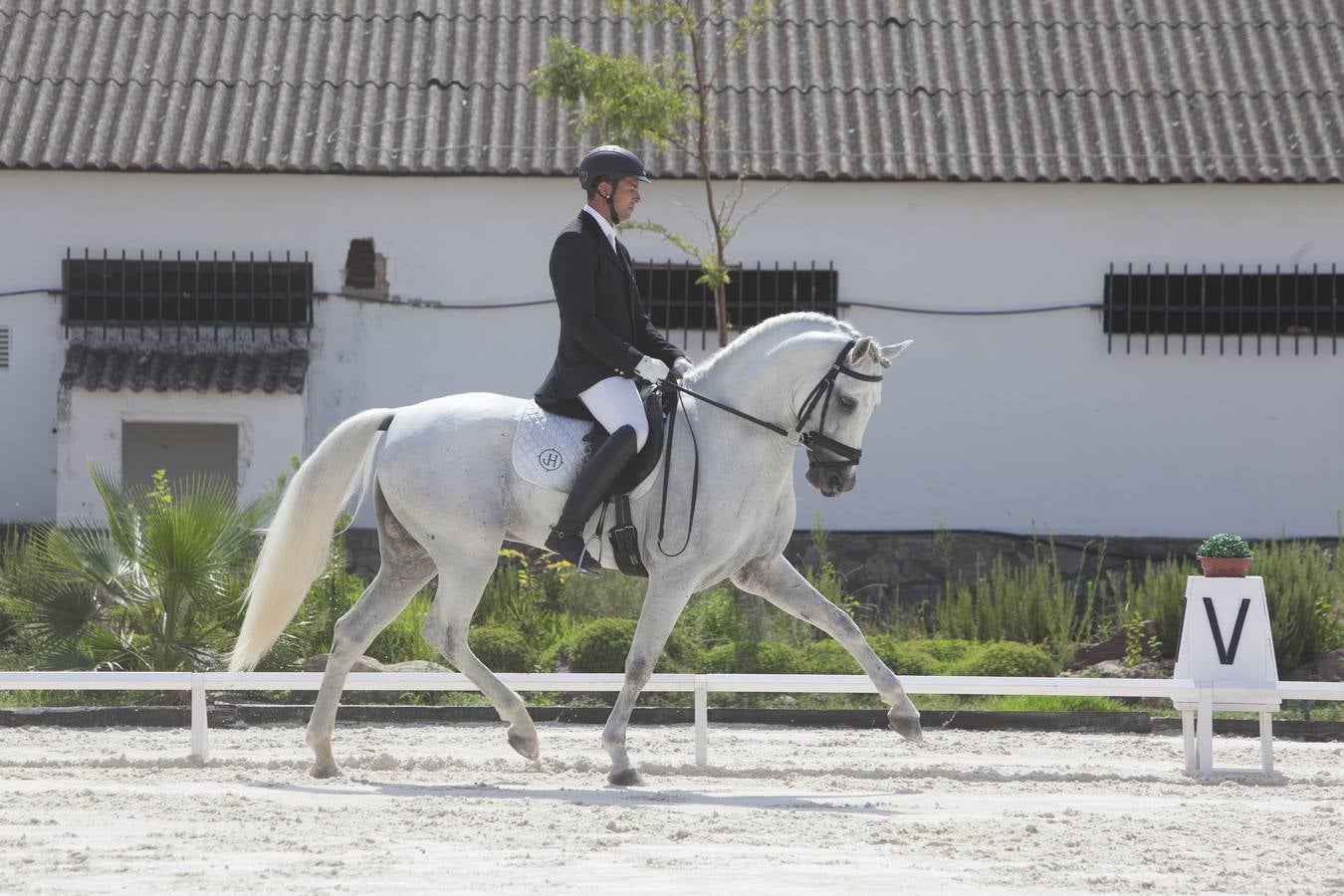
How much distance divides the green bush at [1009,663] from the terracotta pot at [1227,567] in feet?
9.74

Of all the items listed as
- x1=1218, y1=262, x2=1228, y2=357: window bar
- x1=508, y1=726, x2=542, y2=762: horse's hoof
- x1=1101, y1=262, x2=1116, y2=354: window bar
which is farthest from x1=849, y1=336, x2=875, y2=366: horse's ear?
x1=1218, y1=262, x2=1228, y2=357: window bar

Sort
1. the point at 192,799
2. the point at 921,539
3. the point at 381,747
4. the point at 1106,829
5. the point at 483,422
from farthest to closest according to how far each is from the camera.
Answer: the point at 921,539 < the point at 381,747 < the point at 483,422 < the point at 192,799 < the point at 1106,829

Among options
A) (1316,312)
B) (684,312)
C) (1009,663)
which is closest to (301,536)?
(1009,663)

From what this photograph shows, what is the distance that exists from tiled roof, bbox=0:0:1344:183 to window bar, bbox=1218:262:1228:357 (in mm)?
857

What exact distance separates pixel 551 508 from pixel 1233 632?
3.38 m

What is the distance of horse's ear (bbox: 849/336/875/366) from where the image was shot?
7.49 metres

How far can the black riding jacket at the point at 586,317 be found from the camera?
7781mm

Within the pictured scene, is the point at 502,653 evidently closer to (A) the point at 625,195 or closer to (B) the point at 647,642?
(B) the point at 647,642

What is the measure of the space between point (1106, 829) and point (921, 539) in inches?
365

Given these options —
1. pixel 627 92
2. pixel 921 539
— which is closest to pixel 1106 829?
pixel 627 92

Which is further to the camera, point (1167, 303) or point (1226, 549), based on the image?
point (1167, 303)

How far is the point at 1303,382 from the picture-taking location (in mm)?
16281

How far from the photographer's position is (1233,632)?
28.1 feet

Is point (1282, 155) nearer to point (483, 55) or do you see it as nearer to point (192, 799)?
point (483, 55)
